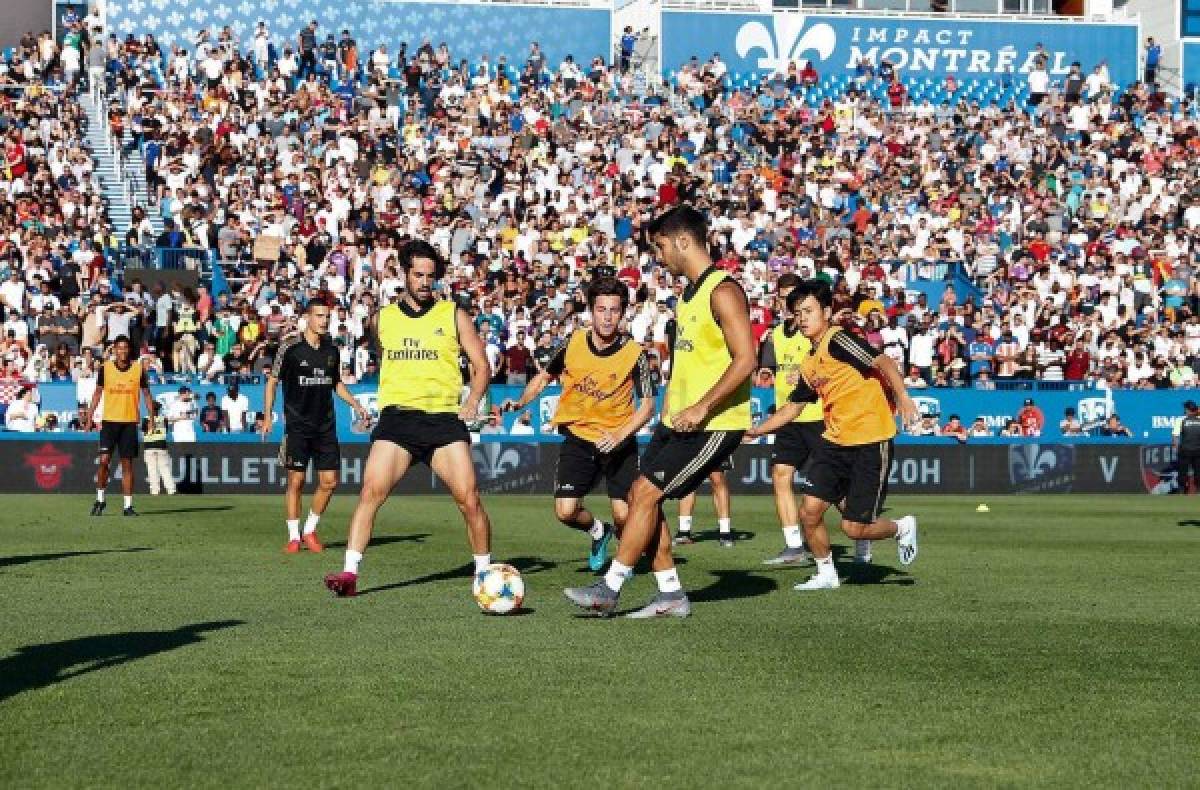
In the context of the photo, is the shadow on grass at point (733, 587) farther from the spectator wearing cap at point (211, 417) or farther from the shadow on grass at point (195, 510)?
the spectator wearing cap at point (211, 417)

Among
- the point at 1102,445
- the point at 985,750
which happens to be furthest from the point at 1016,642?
the point at 1102,445

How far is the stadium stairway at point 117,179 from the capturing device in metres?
38.3

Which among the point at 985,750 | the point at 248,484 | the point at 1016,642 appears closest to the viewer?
the point at 985,750

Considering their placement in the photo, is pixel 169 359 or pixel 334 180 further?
pixel 334 180

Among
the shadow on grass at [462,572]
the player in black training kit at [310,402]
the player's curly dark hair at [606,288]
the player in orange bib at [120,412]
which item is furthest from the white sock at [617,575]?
the player in orange bib at [120,412]

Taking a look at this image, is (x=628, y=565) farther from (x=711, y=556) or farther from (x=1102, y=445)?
(x=1102, y=445)

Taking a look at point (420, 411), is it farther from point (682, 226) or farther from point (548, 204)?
point (548, 204)

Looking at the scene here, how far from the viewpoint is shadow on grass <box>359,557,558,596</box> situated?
43.6 feet

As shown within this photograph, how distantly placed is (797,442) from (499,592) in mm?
5976

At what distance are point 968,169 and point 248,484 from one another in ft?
69.7

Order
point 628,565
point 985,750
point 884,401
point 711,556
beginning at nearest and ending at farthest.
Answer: point 985,750
point 628,565
point 884,401
point 711,556

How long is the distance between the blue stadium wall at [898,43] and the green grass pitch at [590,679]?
36.9 m

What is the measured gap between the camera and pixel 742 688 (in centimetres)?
806

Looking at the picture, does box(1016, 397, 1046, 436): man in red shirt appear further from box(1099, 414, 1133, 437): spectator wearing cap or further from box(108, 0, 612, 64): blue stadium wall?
box(108, 0, 612, 64): blue stadium wall
